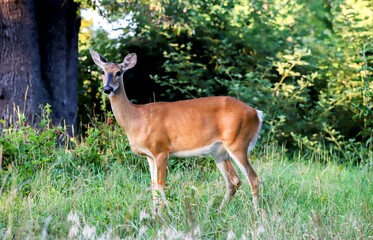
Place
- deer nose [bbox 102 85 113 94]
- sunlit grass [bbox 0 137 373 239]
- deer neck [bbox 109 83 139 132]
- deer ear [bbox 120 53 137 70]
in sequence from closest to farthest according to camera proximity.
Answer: sunlit grass [bbox 0 137 373 239]
deer nose [bbox 102 85 113 94]
deer neck [bbox 109 83 139 132]
deer ear [bbox 120 53 137 70]

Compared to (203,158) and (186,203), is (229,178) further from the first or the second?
(186,203)

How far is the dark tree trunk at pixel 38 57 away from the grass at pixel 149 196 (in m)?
1.19

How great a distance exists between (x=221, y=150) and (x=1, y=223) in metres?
2.46

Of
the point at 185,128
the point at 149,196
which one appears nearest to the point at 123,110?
the point at 185,128

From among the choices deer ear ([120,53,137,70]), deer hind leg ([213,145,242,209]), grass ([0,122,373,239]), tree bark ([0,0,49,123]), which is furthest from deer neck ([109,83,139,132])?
tree bark ([0,0,49,123])

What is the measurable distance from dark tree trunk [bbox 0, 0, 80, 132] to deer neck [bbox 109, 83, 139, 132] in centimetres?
195

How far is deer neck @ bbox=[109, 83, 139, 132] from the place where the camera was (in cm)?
747

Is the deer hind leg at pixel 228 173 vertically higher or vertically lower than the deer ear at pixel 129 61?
lower

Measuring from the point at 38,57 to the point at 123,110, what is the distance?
9.84 ft

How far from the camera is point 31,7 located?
9.88 metres

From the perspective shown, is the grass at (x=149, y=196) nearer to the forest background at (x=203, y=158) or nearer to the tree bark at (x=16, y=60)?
the forest background at (x=203, y=158)

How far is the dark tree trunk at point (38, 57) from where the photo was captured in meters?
9.77

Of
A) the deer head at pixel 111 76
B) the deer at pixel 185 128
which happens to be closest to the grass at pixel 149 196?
the deer at pixel 185 128

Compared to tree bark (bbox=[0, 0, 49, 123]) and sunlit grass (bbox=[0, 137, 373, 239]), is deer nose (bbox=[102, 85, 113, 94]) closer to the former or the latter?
sunlit grass (bbox=[0, 137, 373, 239])
